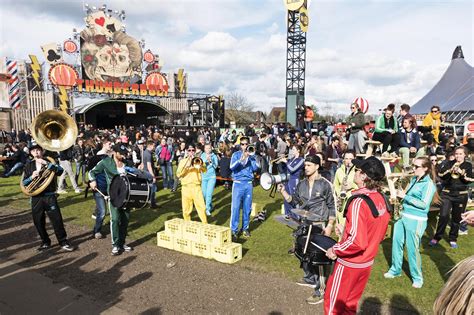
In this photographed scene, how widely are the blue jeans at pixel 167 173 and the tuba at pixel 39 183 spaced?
586 cm

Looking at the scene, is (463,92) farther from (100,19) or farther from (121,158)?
(100,19)

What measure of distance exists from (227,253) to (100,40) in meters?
36.5

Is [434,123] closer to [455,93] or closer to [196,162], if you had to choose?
[196,162]

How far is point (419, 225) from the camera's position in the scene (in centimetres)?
465

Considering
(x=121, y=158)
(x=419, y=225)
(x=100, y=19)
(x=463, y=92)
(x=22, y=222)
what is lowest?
(x=22, y=222)

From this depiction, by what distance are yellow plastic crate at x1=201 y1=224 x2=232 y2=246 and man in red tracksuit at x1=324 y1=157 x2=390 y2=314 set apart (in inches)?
116

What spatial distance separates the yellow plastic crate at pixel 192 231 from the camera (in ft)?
20.0

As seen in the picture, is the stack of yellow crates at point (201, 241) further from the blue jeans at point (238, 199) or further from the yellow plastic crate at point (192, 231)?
the blue jeans at point (238, 199)

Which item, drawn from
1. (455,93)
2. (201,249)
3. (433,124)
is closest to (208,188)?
(201,249)

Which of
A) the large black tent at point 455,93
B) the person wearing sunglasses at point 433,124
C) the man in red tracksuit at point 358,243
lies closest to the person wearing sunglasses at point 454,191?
the person wearing sunglasses at point 433,124

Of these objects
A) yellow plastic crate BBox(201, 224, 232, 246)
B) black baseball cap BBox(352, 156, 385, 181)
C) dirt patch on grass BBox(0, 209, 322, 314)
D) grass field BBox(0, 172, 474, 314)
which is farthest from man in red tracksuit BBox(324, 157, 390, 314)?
yellow plastic crate BBox(201, 224, 232, 246)

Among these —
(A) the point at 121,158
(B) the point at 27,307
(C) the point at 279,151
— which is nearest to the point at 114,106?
(C) the point at 279,151

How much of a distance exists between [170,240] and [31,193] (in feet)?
9.45

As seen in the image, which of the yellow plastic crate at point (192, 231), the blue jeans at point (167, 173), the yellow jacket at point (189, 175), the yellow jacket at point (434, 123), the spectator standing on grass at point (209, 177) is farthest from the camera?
the blue jeans at point (167, 173)
